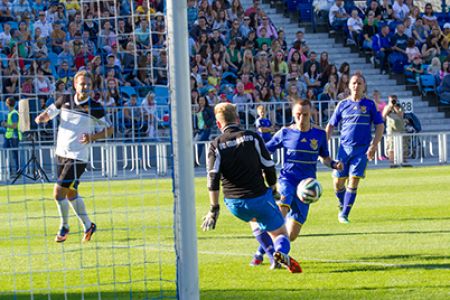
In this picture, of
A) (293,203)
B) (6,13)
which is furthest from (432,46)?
(293,203)

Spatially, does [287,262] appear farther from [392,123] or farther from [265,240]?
[392,123]

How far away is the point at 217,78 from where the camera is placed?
3188 centimetres

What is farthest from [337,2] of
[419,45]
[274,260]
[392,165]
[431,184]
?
[274,260]

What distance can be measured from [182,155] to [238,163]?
2277 millimetres

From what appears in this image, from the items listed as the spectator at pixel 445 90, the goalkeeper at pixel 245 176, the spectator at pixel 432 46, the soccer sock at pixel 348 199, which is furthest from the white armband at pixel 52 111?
the spectator at pixel 432 46

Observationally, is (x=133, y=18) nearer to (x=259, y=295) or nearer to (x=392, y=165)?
(x=259, y=295)

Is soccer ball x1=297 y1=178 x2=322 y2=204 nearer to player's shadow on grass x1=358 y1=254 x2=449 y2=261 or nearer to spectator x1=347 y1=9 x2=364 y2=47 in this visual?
player's shadow on grass x1=358 y1=254 x2=449 y2=261

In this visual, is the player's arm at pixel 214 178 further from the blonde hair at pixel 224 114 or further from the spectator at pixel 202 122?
the spectator at pixel 202 122

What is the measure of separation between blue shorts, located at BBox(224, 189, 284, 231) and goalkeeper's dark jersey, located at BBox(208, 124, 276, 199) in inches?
2.2

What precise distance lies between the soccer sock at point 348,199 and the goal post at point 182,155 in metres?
7.66

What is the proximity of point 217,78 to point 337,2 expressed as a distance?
746 centimetres

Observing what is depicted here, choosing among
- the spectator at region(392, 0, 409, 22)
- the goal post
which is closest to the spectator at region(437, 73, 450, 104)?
the spectator at region(392, 0, 409, 22)

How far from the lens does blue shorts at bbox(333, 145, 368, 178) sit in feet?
52.0

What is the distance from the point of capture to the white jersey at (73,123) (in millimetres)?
13904
